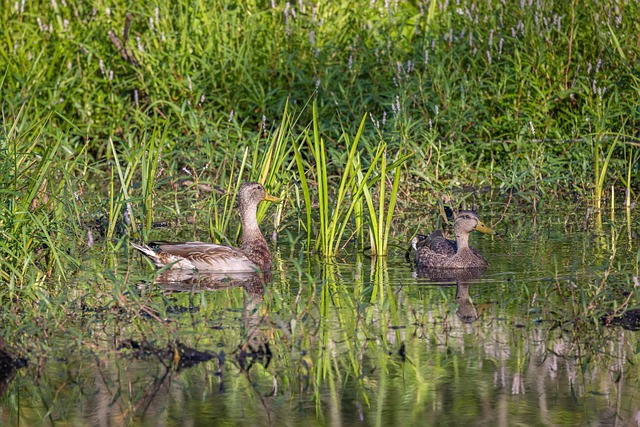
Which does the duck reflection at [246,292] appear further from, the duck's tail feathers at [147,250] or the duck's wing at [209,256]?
the duck's tail feathers at [147,250]

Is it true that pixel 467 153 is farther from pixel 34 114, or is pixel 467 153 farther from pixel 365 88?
pixel 34 114

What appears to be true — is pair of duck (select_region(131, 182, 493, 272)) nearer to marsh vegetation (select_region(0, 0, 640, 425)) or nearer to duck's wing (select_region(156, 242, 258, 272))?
duck's wing (select_region(156, 242, 258, 272))

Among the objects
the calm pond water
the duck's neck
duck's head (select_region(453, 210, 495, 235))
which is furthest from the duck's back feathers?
duck's head (select_region(453, 210, 495, 235))

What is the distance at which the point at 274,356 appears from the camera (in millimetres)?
6680

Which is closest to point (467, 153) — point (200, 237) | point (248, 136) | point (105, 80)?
point (248, 136)

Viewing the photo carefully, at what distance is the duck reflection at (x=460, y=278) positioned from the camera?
7.77m

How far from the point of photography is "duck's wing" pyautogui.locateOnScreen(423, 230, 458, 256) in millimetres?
9820

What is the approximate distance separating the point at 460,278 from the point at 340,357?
2.68 m

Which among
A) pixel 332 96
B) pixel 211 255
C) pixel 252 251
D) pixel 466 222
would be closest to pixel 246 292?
pixel 211 255

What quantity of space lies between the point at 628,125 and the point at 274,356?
282 inches

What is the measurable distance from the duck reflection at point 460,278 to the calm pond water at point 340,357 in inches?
1.1

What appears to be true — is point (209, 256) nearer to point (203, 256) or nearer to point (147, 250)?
point (203, 256)

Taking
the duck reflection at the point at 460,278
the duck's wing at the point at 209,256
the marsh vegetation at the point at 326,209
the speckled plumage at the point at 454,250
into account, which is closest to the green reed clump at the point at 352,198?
the marsh vegetation at the point at 326,209

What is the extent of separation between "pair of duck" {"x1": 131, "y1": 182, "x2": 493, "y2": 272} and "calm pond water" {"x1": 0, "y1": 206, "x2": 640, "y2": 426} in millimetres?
679
